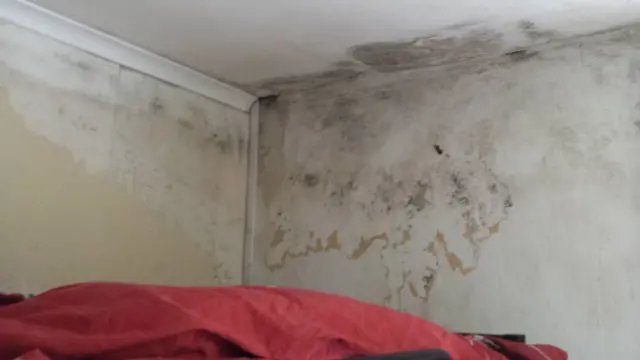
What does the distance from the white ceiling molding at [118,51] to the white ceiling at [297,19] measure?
0.12 feet

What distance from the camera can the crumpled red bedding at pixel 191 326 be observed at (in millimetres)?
860

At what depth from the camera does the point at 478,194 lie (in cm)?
200

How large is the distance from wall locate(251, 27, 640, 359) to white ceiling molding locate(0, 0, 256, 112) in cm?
25

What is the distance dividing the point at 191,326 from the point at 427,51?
4.41 ft

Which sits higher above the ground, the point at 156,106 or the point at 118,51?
the point at 118,51

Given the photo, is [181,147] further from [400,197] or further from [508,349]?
[508,349]

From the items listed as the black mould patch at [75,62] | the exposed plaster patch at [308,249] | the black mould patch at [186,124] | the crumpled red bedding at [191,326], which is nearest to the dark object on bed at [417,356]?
the crumpled red bedding at [191,326]

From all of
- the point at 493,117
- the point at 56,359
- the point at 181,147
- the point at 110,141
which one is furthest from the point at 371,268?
the point at 56,359

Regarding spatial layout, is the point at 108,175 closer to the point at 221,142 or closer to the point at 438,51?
the point at 221,142

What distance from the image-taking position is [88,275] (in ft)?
Answer: 6.01

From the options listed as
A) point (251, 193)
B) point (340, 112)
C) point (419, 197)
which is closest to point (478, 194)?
point (419, 197)

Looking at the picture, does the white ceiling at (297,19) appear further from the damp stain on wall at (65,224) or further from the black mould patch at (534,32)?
the damp stain on wall at (65,224)

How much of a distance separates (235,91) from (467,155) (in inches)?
35.2

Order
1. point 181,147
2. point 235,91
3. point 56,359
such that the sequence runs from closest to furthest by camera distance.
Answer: point 56,359 → point 181,147 → point 235,91
